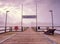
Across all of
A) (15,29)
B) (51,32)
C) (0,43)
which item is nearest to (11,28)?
(15,29)

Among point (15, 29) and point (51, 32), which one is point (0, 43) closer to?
point (51, 32)

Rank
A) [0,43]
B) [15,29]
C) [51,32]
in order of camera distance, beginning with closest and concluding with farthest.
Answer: [0,43] < [51,32] < [15,29]

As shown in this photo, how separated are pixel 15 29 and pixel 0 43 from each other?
2330 centimetres

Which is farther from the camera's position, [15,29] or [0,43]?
[15,29]

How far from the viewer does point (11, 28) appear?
34094mm

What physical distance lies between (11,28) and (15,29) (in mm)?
1405

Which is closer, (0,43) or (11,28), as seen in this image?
(0,43)

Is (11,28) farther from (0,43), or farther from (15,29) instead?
(0,43)

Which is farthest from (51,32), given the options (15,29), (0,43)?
(15,29)

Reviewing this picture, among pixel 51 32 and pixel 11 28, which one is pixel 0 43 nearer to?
A: pixel 51 32

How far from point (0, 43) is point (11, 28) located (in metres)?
24.3

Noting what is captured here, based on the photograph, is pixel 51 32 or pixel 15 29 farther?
pixel 15 29

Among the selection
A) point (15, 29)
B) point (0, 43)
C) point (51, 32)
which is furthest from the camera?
point (15, 29)

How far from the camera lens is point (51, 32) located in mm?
20359
